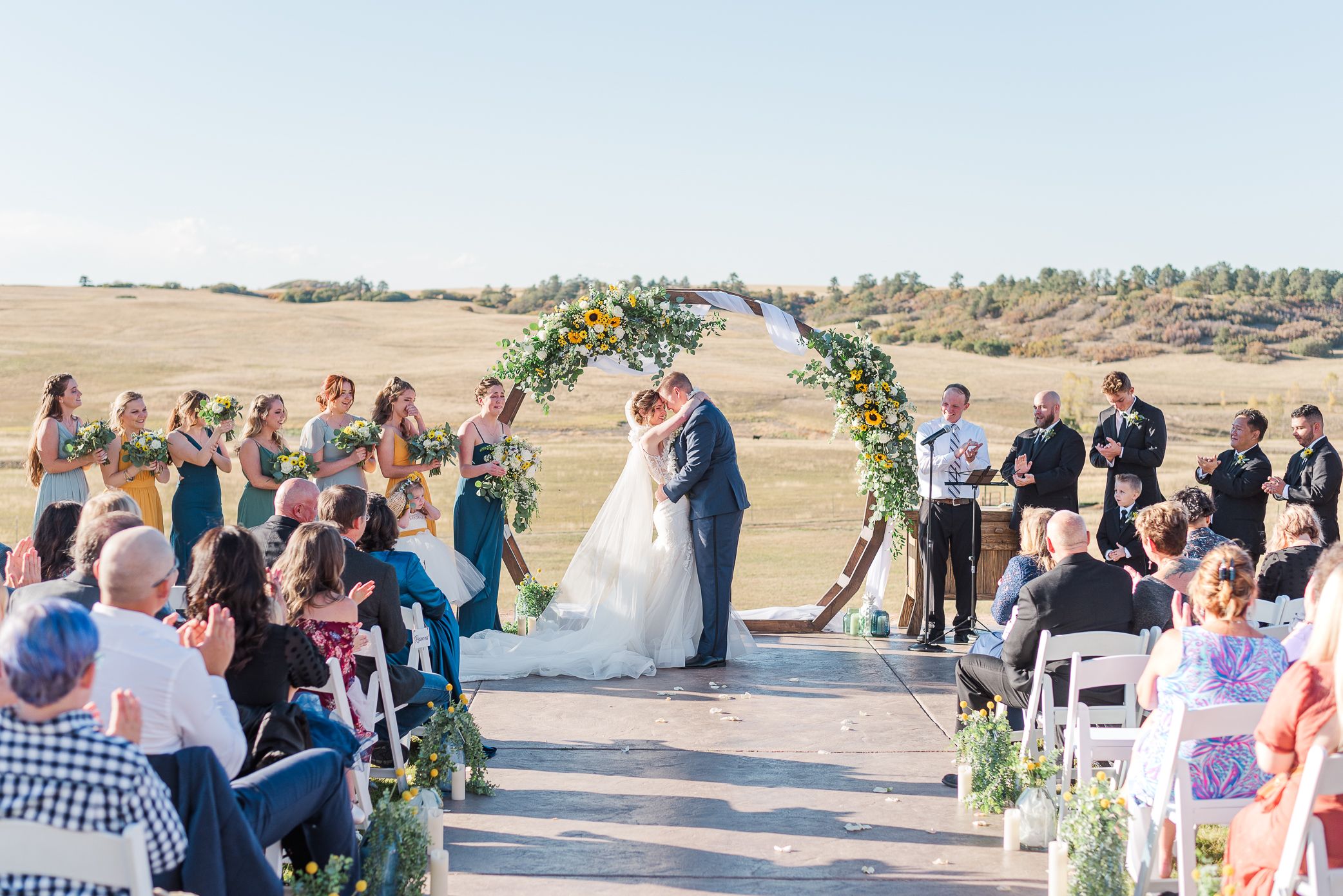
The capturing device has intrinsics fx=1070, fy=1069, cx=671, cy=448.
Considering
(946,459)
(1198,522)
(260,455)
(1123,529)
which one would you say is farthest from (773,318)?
(260,455)

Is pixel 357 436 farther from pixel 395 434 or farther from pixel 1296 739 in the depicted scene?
pixel 1296 739

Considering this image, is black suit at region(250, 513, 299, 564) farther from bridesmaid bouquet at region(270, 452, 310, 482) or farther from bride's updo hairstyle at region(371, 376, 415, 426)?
bride's updo hairstyle at region(371, 376, 415, 426)

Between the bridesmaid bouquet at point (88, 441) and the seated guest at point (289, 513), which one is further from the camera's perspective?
the bridesmaid bouquet at point (88, 441)

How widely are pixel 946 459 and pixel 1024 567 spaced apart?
2863 millimetres

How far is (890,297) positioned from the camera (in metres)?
54.4

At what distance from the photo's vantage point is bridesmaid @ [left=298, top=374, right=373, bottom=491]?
754 cm

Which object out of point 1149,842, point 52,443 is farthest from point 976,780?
point 52,443

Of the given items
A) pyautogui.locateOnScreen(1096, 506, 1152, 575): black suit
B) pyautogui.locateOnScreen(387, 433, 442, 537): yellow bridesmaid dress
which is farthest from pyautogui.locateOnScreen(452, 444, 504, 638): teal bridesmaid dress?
pyautogui.locateOnScreen(1096, 506, 1152, 575): black suit

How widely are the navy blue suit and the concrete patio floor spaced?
37 centimetres

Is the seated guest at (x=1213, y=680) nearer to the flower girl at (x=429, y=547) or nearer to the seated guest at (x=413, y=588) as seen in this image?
the seated guest at (x=413, y=588)

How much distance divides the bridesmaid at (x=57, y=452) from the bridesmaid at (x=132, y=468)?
0.39ft

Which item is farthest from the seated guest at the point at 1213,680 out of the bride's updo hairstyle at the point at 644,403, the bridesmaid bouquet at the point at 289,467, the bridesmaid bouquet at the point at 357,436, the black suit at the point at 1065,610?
the bridesmaid bouquet at the point at 289,467

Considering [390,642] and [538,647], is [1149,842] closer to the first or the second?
[390,642]

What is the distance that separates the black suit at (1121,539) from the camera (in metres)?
6.97
